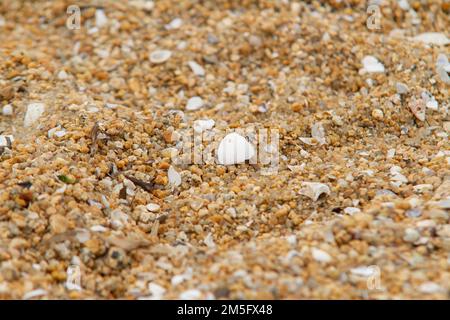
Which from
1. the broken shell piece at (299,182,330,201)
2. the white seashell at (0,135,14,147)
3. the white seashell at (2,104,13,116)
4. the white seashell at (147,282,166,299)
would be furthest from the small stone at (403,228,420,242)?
the white seashell at (2,104,13,116)

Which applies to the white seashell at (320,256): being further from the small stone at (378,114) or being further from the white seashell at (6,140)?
the white seashell at (6,140)

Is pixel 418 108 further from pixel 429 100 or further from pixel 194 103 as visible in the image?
pixel 194 103

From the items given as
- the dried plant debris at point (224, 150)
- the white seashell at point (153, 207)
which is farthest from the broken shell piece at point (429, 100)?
the white seashell at point (153, 207)

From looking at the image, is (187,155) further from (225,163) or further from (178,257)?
(178,257)

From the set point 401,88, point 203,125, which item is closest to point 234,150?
point 203,125

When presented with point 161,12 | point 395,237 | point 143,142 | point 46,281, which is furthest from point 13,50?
point 395,237

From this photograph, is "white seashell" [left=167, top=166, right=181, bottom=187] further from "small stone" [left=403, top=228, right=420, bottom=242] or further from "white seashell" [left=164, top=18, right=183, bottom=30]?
"white seashell" [left=164, top=18, right=183, bottom=30]
